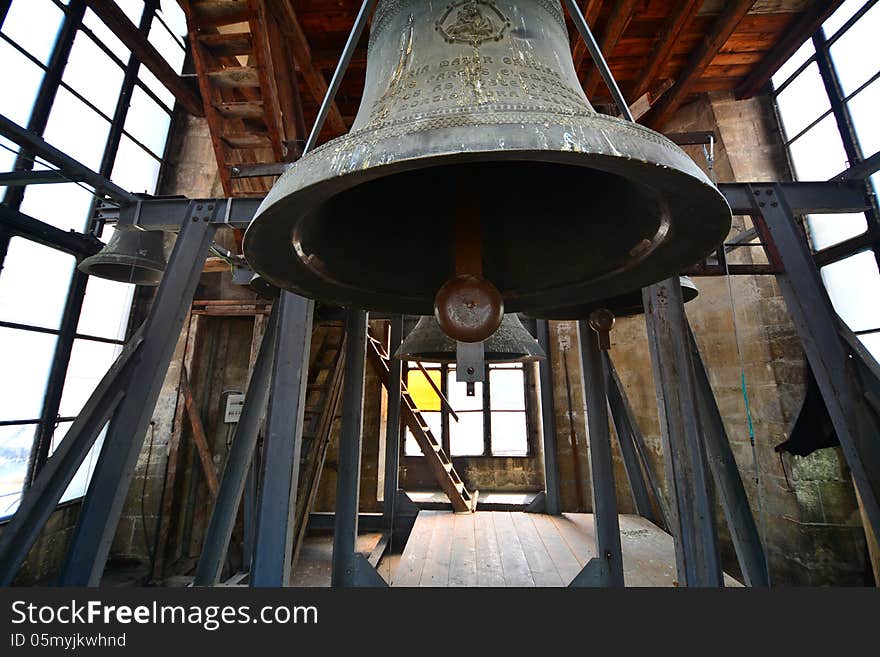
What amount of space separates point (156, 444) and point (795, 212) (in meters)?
6.74

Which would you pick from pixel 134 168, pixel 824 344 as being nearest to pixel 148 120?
pixel 134 168

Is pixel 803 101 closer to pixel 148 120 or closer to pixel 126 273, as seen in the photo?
pixel 126 273

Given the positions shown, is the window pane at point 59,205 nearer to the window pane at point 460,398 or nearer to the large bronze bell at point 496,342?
the large bronze bell at point 496,342

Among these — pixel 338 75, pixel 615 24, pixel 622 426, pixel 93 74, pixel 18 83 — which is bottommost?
pixel 622 426

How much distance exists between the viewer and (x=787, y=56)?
4.25 m

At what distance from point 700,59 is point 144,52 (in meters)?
6.32

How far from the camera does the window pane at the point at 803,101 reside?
155 inches

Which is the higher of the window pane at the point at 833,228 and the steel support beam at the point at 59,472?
the window pane at the point at 833,228

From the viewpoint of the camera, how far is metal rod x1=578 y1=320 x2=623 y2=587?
100.0 inches

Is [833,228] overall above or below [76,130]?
below

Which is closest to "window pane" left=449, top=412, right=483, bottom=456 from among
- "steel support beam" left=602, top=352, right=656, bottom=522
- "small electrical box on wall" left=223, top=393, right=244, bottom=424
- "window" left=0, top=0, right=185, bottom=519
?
"small electrical box on wall" left=223, top=393, right=244, bottom=424

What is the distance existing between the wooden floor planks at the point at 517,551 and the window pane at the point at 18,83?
15.7 ft

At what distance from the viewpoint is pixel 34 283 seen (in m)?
4.09

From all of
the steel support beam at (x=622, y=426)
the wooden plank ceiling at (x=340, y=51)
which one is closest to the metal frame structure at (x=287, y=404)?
the steel support beam at (x=622, y=426)
